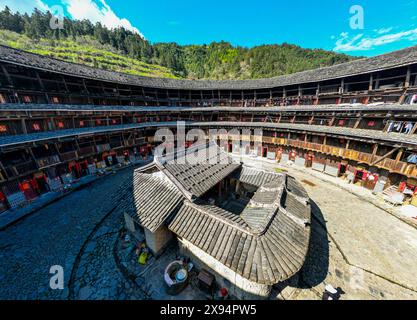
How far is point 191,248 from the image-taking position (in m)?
11.3

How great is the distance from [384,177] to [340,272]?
1795 centimetres

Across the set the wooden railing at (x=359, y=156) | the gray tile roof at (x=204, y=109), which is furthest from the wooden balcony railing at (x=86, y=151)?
the wooden railing at (x=359, y=156)

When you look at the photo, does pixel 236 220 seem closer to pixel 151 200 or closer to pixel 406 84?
pixel 151 200

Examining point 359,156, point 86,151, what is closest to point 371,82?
point 359,156

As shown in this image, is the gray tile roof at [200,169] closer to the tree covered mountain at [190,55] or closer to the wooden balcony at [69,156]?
the wooden balcony at [69,156]

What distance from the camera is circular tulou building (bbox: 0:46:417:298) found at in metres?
10.3

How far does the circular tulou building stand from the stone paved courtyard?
278cm

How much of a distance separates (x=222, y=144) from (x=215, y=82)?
17937mm

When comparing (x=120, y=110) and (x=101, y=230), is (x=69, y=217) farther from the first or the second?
(x=120, y=110)

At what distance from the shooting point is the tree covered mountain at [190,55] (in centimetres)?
8144

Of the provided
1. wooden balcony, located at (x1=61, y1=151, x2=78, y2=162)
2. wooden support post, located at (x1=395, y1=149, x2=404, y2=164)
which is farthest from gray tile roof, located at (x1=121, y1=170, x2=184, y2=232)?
wooden support post, located at (x1=395, y1=149, x2=404, y2=164)

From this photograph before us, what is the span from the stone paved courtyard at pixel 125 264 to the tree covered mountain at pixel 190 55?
83191mm

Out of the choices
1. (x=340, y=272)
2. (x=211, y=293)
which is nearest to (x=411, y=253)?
(x=340, y=272)

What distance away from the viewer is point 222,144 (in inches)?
1574
